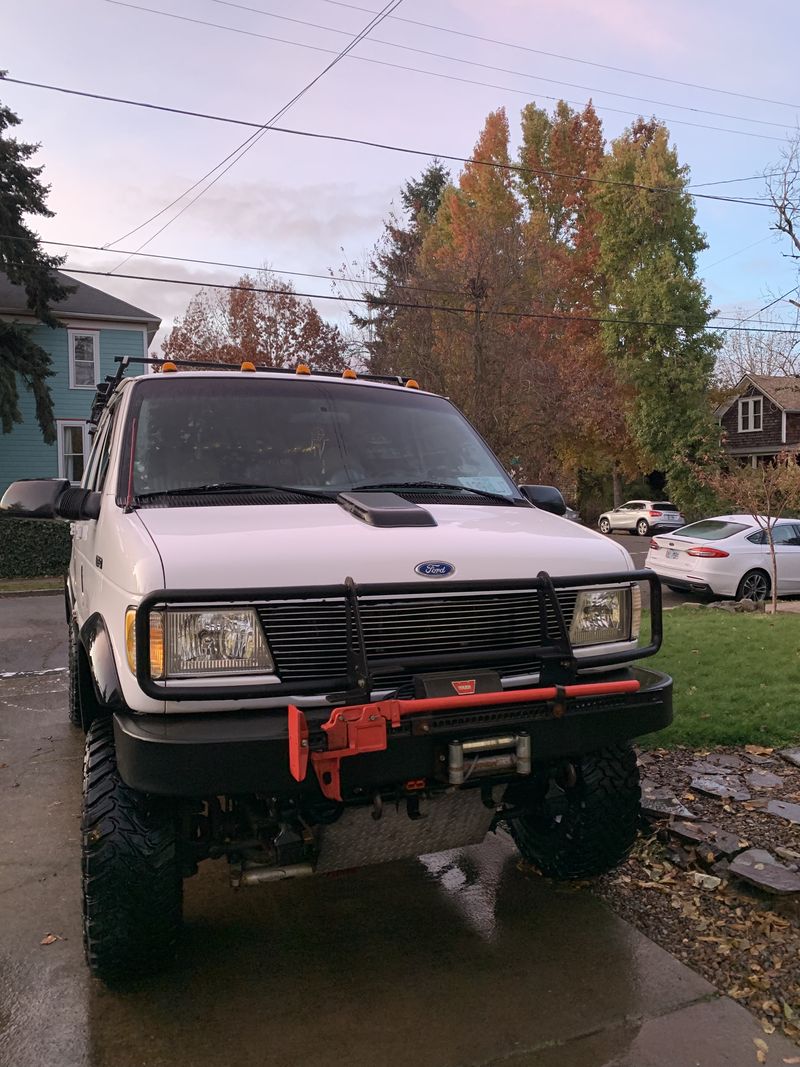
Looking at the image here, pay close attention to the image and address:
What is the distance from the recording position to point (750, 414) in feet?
135

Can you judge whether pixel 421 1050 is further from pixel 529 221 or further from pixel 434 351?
pixel 529 221

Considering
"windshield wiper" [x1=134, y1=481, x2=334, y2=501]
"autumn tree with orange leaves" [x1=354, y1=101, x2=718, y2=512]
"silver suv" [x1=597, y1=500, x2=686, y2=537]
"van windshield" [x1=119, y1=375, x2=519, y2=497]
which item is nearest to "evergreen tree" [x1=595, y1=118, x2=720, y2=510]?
"autumn tree with orange leaves" [x1=354, y1=101, x2=718, y2=512]

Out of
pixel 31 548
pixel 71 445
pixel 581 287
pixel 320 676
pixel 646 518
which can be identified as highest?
pixel 581 287

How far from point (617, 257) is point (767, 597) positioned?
80.4 feet

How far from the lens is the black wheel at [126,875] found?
2.71m

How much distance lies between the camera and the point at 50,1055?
8.64 ft

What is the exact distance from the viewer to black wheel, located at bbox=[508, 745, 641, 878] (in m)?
3.43

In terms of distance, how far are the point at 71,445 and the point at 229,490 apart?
24243mm

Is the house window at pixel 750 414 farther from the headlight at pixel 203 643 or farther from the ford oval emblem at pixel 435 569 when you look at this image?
the headlight at pixel 203 643

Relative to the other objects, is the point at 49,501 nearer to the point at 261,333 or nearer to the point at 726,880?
the point at 726,880

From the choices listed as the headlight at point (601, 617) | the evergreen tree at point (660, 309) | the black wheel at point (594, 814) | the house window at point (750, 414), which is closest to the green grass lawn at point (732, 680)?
the black wheel at point (594, 814)

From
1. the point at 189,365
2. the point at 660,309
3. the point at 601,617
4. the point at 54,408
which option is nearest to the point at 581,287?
the point at 660,309

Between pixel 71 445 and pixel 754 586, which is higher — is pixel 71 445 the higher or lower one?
the higher one

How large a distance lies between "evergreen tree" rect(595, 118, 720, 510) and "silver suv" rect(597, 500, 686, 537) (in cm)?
160
